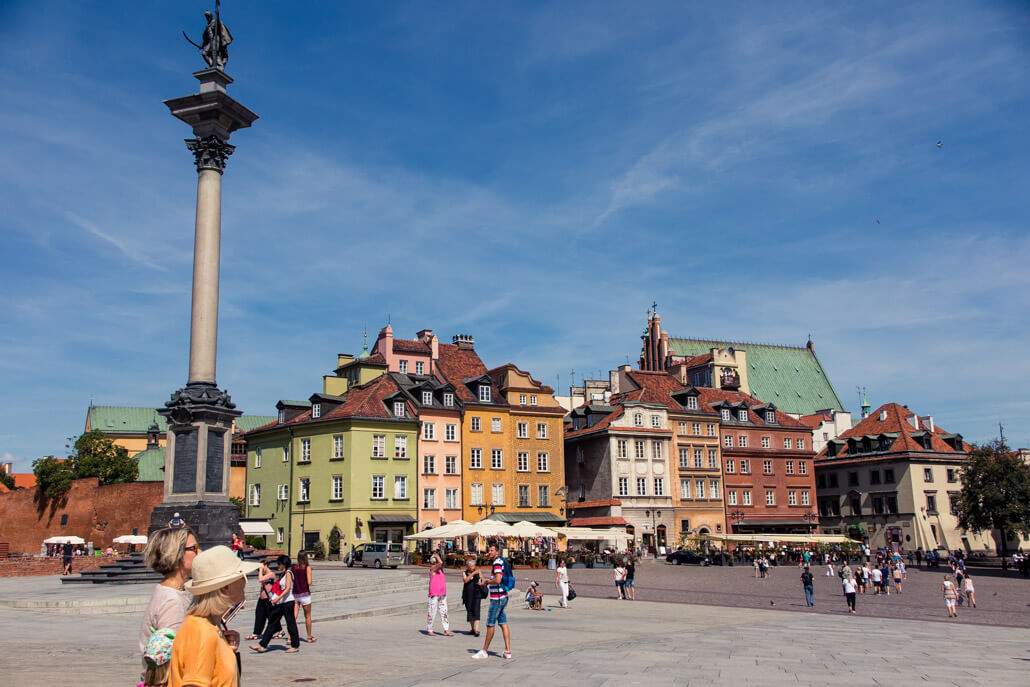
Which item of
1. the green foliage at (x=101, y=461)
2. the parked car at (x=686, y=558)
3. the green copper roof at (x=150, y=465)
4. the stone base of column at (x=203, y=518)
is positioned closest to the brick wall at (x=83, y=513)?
the green foliage at (x=101, y=461)

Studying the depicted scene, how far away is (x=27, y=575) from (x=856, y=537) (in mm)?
66026

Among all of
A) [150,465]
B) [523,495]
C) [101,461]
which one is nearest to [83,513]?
[101,461]

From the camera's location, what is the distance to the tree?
57.9 metres

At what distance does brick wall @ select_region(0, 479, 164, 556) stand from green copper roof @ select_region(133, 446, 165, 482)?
13106mm

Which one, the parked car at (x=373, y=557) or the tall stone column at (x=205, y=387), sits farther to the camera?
the parked car at (x=373, y=557)

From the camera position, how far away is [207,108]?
30266mm

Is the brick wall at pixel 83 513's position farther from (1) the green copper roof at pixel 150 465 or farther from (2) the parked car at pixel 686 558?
(2) the parked car at pixel 686 558

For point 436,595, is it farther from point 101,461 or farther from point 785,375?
point 785,375

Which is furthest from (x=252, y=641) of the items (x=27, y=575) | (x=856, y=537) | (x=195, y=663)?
(x=856, y=537)

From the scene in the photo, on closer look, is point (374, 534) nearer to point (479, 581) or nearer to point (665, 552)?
point (665, 552)

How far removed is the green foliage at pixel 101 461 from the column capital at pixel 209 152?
5718cm

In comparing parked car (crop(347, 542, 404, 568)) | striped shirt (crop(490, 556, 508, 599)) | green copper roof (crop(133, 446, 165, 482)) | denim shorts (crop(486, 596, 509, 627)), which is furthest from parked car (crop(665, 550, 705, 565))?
green copper roof (crop(133, 446, 165, 482))

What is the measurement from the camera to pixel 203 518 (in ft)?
88.5

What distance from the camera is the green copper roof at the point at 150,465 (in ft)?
275
